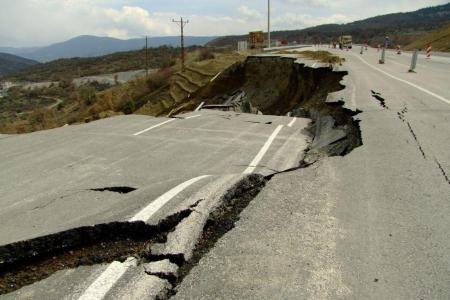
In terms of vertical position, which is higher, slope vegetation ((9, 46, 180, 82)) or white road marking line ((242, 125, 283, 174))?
slope vegetation ((9, 46, 180, 82))

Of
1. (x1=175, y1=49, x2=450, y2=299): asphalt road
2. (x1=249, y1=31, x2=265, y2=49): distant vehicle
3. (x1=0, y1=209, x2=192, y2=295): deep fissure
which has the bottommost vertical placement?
(x1=0, y1=209, x2=192, y2=295): deep fissure

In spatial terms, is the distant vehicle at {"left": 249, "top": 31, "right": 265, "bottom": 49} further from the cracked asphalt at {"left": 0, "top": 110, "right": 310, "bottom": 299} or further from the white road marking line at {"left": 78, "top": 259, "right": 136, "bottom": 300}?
the white road marking line at {"left": 78, "top": 259, "right": 136, "bottom": 300}

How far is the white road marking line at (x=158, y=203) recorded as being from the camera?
13.5 feet

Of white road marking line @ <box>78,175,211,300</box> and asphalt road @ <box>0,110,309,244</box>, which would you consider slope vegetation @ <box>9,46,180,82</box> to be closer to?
asphalt road @ <box>0,110,309,244</box>

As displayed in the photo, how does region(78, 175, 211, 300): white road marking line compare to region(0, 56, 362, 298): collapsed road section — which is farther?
region(0, 56, 362, 298): collapsed road section

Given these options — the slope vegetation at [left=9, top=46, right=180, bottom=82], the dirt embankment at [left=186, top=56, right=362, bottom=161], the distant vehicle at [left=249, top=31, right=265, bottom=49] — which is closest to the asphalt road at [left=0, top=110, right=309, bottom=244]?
the dirt embankment at [left=186, top=56, right=362, bottom=161]

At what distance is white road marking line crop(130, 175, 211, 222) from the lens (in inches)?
162

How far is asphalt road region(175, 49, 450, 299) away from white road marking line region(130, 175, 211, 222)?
3.07 ft

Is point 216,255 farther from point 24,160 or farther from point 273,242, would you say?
point 24,160

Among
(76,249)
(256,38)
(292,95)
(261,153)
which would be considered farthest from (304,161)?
(256,38)

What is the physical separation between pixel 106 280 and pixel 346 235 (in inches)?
85.3

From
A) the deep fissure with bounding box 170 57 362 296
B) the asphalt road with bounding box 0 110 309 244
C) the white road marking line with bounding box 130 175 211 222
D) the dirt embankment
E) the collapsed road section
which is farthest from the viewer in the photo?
the dirt embankment

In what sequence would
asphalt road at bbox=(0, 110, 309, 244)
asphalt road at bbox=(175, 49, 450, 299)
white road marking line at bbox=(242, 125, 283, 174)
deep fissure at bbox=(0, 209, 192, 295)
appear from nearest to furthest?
1. asphalt road at bbox=(175, 49, 450, 299)
2. deep fissure at bbox=(0, 209, 192, 295)
3. asphalt road at bbox=(0, 110, 309, 244)
4. white road marking line at bbox=(242, 125, 283, 174)

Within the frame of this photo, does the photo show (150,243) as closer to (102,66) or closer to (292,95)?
(292,95)
